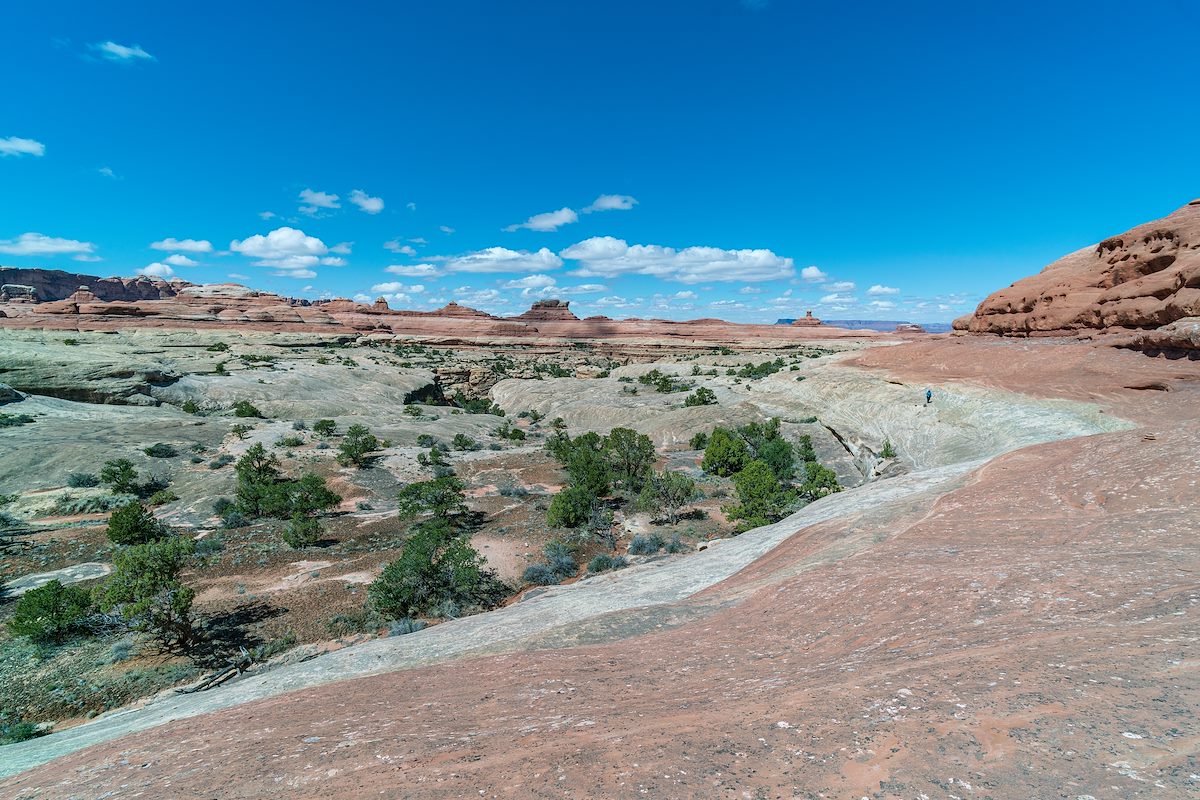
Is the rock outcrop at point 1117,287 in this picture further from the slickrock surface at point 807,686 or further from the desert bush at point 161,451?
the desert bush at point 161,451

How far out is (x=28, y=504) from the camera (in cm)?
1944

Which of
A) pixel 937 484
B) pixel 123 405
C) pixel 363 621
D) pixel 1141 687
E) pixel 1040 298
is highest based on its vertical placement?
pixel 1040 298

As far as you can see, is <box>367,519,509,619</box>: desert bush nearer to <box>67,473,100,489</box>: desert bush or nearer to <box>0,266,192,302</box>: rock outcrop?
<box>67,473,100,489</box>: desert bush

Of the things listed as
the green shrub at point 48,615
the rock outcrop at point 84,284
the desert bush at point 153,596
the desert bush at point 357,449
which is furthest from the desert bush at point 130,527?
the rock outcrop at point 84,284

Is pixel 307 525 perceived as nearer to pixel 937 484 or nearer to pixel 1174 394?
pixel 937 484

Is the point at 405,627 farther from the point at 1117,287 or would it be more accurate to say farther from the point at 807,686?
the point at 1117,287

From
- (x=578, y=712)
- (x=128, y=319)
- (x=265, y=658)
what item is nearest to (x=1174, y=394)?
(x=578, y=712)

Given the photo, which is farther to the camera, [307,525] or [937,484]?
[307,525]

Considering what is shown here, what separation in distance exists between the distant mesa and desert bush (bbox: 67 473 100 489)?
110 m

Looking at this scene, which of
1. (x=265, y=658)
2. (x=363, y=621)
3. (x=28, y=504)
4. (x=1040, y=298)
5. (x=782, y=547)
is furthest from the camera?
(x=1040, y=298)

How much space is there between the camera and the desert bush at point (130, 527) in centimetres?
1611

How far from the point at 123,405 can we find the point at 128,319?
6458 cm

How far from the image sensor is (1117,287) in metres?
23.0

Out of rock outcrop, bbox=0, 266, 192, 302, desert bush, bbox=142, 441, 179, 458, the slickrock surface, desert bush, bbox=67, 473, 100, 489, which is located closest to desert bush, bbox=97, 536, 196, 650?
the slickrock surface
